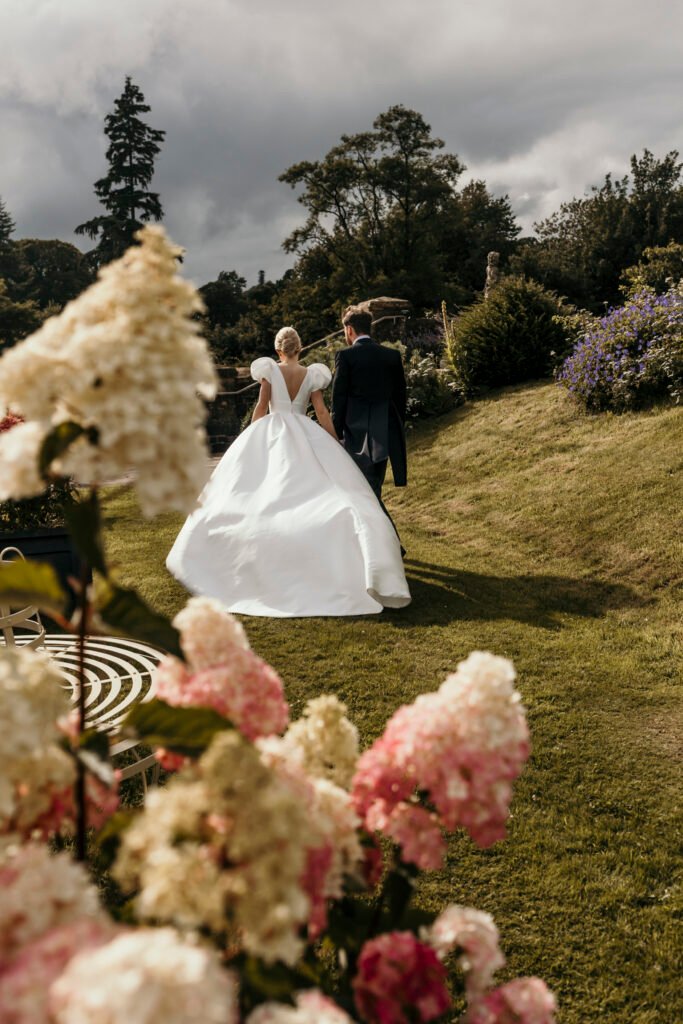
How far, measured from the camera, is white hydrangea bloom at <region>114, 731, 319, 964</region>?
0.63 meters

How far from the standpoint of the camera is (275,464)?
6.86 metres

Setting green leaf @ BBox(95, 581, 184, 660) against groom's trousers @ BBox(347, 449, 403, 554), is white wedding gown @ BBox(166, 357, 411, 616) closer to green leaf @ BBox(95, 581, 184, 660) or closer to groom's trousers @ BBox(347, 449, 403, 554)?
groom's trousers @ BBox(347, 449, 403, 554)

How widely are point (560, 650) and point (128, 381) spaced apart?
4825 millimetres

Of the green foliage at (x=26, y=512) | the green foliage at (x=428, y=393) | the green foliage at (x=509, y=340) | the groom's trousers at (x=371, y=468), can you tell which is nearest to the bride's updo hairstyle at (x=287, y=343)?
the groom's trousers at (x=371, y=468)

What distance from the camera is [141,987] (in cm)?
51

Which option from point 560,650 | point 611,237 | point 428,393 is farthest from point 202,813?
point 611,237

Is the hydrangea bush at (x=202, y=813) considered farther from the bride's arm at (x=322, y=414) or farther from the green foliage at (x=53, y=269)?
the green foliage at (x=53, y=269)

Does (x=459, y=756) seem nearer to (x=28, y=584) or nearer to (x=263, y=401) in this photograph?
(x=28, y=584)

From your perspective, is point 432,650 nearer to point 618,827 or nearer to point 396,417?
point 618,827

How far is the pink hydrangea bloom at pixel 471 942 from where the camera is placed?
41.7 inches

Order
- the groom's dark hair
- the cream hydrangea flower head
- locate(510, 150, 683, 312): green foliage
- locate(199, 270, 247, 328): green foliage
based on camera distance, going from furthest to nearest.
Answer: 1. locate(199, 270, 247, 328): green foliage
2. locate(510, 150, 683, 312): green foliage
3. the groom's dark hair
4. the cream hydrangea flower head

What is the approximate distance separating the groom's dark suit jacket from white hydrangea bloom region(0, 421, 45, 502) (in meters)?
6.27

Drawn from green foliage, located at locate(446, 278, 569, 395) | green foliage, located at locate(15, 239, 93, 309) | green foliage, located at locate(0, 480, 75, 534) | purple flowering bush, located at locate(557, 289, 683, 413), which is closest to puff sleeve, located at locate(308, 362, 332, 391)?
green foliage, located at locate(0, 480, 75, 534)

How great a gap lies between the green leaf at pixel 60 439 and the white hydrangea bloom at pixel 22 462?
0.02 meters
